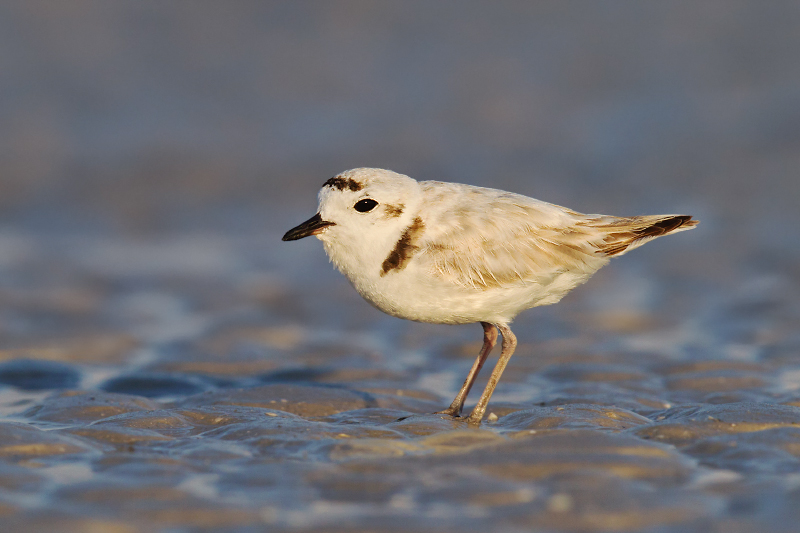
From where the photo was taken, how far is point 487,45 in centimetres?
1538

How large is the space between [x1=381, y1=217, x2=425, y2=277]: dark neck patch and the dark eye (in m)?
0.26

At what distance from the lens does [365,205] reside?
5.69 meters

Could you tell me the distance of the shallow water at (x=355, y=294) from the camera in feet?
14.3

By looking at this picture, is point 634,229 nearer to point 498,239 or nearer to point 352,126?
point 498,239

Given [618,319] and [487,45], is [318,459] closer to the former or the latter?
[618,319]

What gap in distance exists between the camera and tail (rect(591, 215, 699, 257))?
244 inches

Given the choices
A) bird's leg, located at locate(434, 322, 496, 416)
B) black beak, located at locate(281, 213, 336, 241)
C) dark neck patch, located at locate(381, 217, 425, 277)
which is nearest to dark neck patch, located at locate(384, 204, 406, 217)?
dark neck patch, located at locate(381, 217, 425, 277)

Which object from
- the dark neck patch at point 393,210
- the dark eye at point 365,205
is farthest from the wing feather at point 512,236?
the dark eye at point 365,205

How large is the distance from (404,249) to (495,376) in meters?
1.07

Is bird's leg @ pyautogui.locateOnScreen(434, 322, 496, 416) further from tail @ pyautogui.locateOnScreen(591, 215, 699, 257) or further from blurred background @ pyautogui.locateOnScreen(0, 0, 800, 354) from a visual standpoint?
blurred background @ pyautogui.locateOnScreen(0, 0, 800, 354)

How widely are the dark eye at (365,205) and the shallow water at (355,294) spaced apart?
1327 mm

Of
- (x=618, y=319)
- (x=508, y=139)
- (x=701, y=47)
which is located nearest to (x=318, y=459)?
(x=618, y=319)

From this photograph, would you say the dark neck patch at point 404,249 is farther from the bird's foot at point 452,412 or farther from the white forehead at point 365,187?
the bird's foot at point 452,412

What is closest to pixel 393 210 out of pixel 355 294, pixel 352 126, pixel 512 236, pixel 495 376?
pixel 512 236
